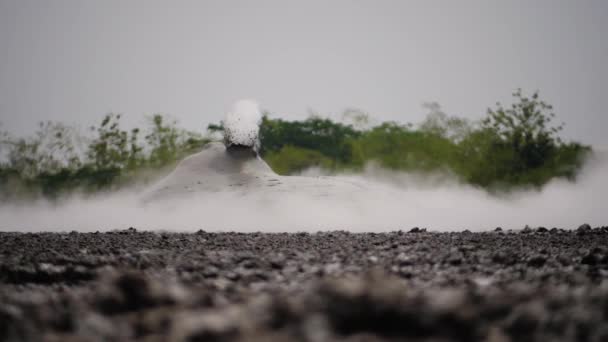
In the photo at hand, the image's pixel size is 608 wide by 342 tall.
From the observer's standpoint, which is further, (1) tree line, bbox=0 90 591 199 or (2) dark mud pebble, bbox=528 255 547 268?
(1) tree line, bbox=0 90 591 199

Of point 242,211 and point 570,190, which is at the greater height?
point 570,190

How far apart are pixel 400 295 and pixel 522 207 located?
98.3 ft

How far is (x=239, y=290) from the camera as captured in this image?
16.3 ft

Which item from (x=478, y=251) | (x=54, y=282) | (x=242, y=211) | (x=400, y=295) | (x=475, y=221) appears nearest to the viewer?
(x=400, y=295)

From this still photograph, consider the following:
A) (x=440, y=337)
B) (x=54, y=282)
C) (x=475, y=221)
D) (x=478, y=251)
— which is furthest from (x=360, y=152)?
(x=440, y=337)

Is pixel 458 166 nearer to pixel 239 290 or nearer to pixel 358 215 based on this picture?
pixel 358 215

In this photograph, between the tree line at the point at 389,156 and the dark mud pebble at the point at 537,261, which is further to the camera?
the tree line at the point at 389,156

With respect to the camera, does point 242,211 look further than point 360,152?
No

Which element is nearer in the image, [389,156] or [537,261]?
[537,261]

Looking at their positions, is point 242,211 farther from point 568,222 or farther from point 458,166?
point 458,166

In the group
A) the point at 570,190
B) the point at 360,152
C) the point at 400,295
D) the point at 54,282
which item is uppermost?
the point at 360,152

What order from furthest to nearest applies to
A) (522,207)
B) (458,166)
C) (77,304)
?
(458,166), (522,207), (77,304)

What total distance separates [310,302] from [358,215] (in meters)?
18.7

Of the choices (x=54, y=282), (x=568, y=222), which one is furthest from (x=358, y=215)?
(x=54, y=282)
